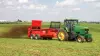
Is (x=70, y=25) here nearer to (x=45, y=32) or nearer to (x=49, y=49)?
(x=45, y=32)

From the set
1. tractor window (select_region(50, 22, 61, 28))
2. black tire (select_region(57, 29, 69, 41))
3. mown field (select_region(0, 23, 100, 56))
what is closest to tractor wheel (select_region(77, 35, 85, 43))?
black tire (select_region(57, 29, 69, 41))

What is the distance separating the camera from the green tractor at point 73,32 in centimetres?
2881

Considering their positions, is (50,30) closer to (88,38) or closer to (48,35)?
(48,35)

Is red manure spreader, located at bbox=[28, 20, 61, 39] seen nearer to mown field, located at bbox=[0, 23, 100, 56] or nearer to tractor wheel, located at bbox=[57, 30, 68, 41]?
tractor wheel, located at bbox=[57, 30, 68, 41]

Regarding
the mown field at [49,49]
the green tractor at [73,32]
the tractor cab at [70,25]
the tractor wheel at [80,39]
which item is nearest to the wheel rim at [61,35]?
the green tractor at [73,32]

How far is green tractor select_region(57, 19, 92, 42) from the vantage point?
2881 centimetres

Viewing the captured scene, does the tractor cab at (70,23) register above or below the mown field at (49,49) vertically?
above

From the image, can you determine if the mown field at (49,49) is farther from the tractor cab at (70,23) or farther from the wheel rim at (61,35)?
the wheel rim at (61,35)

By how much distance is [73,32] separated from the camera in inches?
1142

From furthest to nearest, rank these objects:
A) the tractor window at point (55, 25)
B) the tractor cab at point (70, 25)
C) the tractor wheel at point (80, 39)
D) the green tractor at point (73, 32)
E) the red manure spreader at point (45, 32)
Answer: the tractor window at point (55, 25), the red manure spreader at point (45, 32), the tractor cab at point (70, 25), the green tractor at point (73, 32), the tractor wheel at point (80, 39)

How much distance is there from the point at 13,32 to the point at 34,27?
387 cm

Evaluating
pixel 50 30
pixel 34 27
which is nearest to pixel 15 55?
pixel 50 30

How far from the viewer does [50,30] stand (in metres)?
32.9

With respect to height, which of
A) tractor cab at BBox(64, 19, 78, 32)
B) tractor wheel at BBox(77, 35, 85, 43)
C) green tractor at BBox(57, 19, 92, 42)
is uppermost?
tractor cab at BBox(64, 19, 78, 32)
